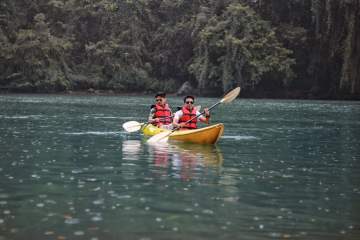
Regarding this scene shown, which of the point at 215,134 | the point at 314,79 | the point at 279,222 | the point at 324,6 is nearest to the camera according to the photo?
the point at 279,222

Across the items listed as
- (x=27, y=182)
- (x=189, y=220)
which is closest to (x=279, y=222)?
(x=189, y=220)

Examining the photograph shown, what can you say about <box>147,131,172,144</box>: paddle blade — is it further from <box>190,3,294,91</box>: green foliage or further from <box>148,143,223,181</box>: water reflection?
<box>190,3,294,91</box>: green foliage

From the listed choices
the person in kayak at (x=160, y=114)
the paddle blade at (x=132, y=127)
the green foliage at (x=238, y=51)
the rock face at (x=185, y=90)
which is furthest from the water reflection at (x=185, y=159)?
the rock face at (x=185, y=90)

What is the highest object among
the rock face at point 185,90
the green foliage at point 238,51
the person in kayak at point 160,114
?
the green foliage at point 238,51

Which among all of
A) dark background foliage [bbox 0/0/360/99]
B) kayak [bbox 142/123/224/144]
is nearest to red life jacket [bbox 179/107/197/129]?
kayak [bbox 142/123/224/144]

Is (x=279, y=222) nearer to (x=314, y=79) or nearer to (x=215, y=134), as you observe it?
(x=215, y=134)

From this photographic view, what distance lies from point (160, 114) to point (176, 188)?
11.8 m

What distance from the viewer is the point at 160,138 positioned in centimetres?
2028

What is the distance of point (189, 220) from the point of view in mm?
9234

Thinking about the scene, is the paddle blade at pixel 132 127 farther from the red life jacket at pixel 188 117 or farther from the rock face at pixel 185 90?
the rock face at pixel 185 90

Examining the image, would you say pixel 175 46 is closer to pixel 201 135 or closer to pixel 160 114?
pixel 160 114

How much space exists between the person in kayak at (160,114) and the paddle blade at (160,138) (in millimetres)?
2130

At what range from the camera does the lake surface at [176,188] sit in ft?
28.9

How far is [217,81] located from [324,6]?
37.1ft
